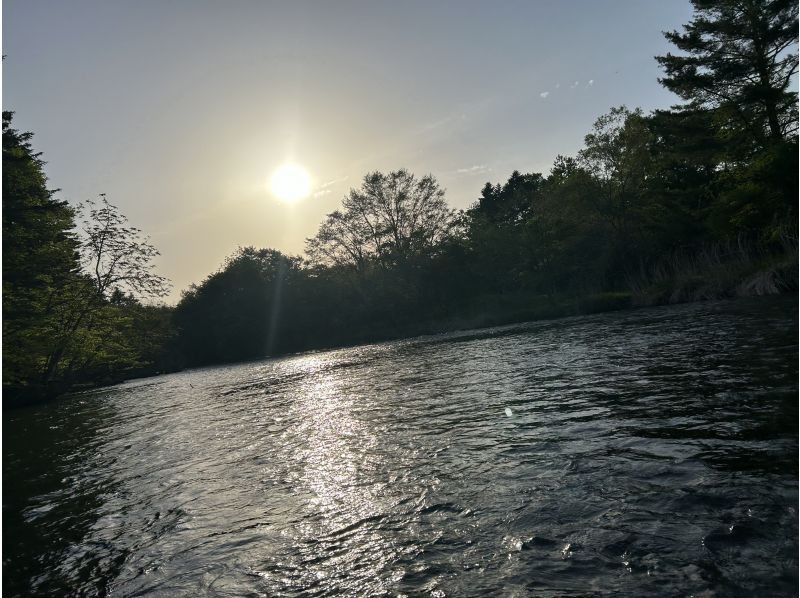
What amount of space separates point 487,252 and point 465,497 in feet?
225

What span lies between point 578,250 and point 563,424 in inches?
2142

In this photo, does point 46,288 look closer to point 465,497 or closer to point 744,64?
point 465,497

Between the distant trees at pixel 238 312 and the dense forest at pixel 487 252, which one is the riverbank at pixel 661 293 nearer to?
the dense forest at pixel 487 252

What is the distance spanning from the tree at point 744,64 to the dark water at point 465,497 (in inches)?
1207

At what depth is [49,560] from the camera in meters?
5.44

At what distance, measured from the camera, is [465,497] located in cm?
530

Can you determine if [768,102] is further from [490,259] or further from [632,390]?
[490,259]

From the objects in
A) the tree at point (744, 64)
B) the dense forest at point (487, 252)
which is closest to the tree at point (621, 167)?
the dense forest at point (487, 252)

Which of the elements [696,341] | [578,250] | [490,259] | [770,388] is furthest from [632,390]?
[490,259]

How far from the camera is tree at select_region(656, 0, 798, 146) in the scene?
33.2 m

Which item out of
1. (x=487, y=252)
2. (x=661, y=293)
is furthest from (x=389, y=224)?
(x=661, y=293)

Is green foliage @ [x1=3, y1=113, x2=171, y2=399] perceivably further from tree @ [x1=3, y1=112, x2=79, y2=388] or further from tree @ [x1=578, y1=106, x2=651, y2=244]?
tree @ [x1=578, y1=106, x2=651, y2=244]

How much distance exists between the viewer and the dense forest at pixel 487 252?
2964cm

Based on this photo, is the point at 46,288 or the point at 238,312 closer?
the point at 46,288
